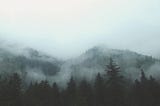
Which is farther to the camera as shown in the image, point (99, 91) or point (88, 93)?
point (88, 93)

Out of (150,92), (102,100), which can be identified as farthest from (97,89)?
(150,92)

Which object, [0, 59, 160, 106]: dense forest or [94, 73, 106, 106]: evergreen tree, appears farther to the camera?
[94, 73, 106, 106]: evergreen tree

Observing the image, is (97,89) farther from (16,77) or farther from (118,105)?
(16,77)

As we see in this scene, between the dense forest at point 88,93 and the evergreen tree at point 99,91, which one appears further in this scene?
the evergreen tree at point 99,91

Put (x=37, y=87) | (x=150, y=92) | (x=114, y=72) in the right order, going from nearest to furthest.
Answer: (x=114, y=72), (x=37, y=87), (x=150, y=92)

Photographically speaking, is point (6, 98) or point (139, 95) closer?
point (6, 98)

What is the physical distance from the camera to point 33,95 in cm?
5475

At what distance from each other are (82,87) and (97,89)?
3154mm

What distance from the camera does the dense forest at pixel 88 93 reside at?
123ft

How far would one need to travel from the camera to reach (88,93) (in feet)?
182

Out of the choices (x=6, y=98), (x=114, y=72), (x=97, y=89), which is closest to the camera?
(x=6, y=98)

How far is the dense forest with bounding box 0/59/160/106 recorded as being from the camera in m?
37.4

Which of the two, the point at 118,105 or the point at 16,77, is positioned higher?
the point at 16,77

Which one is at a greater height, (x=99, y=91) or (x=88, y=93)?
(x=99, y=91)
